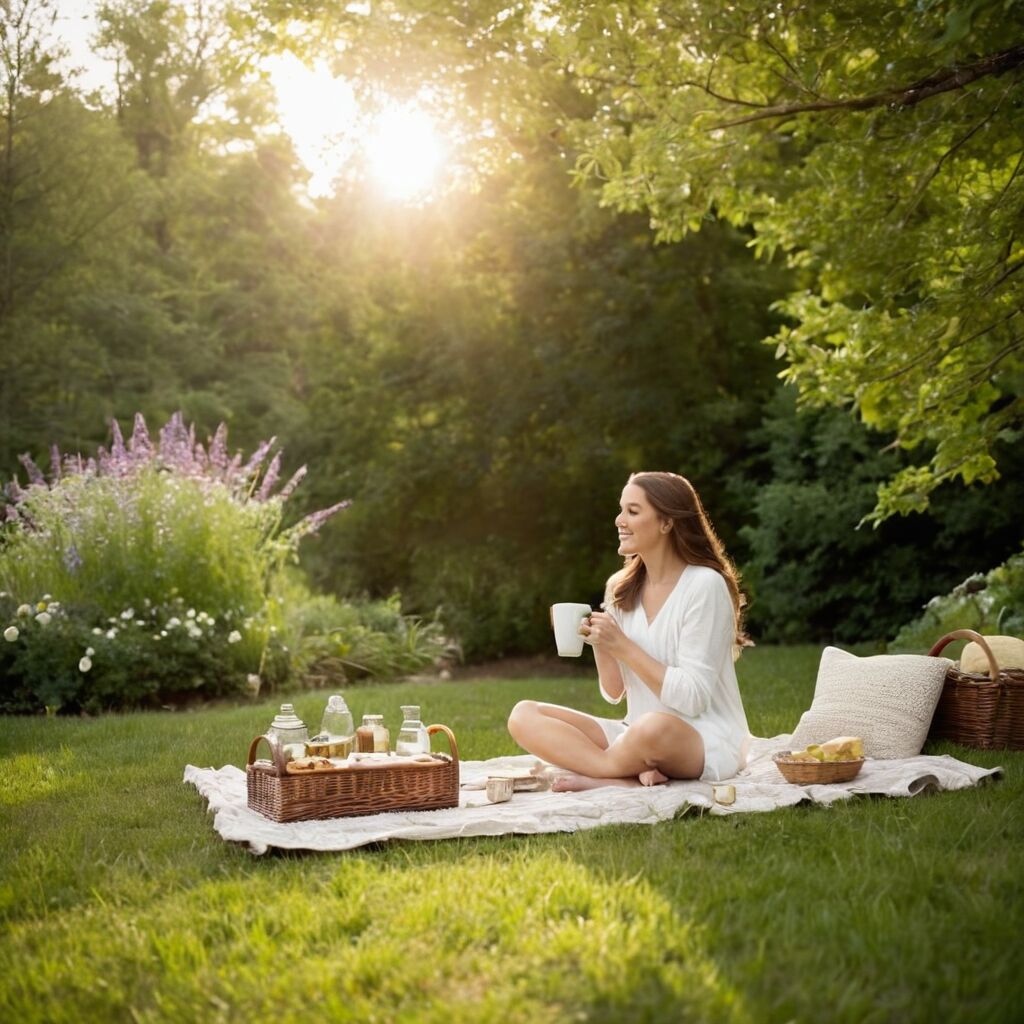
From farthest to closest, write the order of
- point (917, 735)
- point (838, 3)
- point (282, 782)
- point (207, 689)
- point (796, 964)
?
point (207, 689) < point (838, 3) < point (917, 735) < point (282, 782) < point (796, 964)

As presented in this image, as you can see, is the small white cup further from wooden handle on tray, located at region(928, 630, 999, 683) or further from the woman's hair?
wooden handle on tray, located at region(928, 630, 999, 683)

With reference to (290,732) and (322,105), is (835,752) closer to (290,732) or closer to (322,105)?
(290,732)

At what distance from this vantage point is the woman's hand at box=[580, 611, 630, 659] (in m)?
4.54

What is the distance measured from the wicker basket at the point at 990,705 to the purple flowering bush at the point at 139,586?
5.14 m

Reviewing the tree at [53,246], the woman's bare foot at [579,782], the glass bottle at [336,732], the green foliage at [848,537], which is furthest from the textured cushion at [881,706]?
the tree at [53,246]

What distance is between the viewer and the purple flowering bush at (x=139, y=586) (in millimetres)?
7984

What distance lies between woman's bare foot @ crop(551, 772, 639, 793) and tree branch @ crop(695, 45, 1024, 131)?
385cm

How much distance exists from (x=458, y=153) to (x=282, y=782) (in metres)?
8.17

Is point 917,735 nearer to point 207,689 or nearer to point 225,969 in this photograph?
point 225,969

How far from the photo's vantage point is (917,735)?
17.1 ft

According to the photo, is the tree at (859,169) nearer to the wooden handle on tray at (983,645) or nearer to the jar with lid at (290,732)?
the wooden handle on tray at (983,645)

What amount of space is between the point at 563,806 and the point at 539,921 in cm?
147

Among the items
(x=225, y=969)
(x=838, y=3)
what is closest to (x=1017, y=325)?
(x=838, y=3)

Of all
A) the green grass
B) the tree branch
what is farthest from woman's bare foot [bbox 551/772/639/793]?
the tree branch
